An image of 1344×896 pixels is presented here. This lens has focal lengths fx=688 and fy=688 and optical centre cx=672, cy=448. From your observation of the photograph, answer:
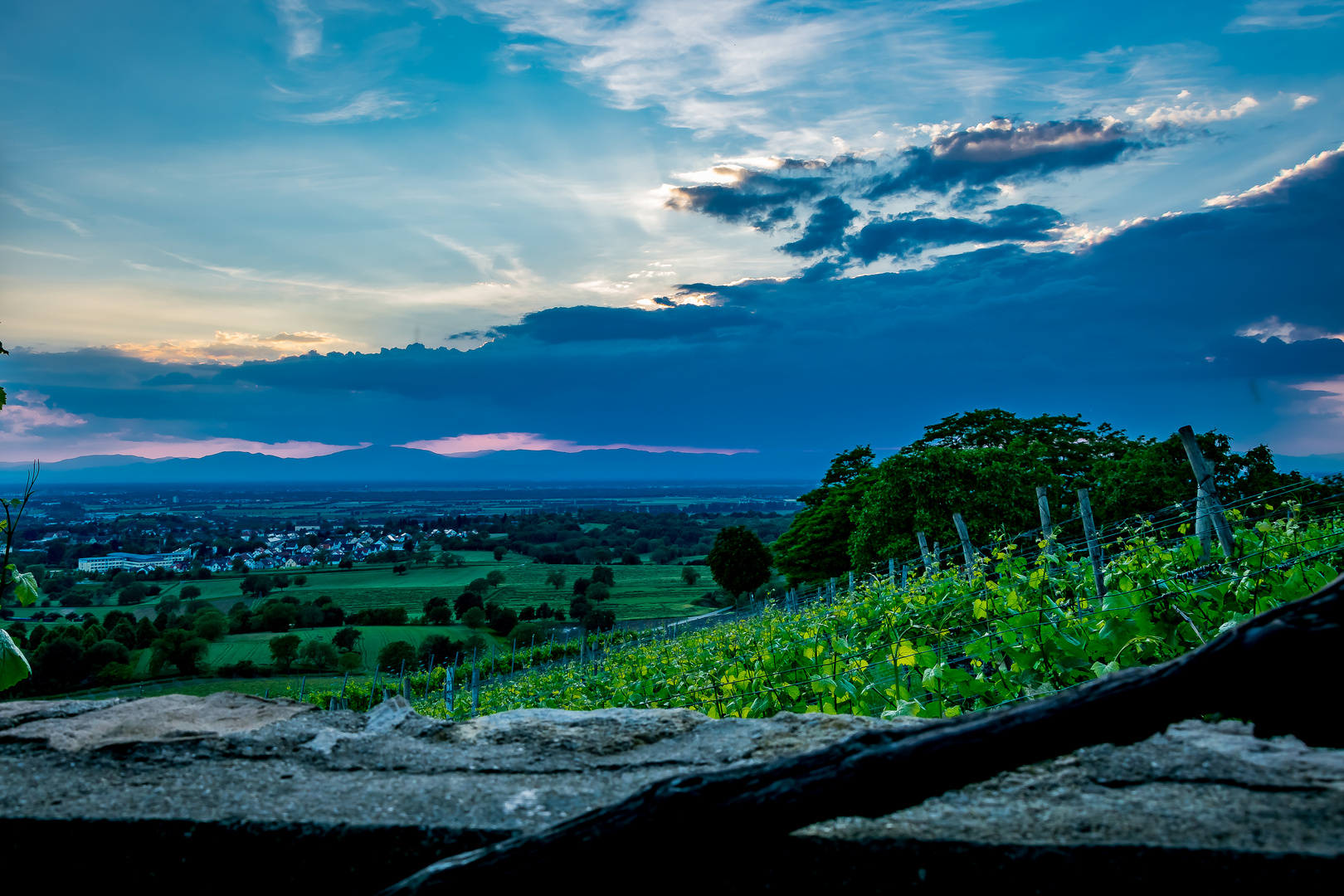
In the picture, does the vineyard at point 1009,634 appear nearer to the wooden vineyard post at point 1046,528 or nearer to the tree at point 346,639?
the wooden vineyard post at point 1046,528

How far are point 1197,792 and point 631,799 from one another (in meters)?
1.29

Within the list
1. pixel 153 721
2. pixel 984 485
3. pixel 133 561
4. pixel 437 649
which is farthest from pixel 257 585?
pixel 153 721

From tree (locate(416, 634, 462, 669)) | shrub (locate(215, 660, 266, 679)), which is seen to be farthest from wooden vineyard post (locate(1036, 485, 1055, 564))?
shrub (locate(215, 660, 266, 679))

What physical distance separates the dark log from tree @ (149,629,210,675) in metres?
39.3

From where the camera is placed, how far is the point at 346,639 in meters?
38.1

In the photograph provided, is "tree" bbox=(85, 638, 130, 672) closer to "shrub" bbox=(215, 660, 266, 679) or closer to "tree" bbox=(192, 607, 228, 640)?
"shrub" bbox=(215, 660, 266, 679)

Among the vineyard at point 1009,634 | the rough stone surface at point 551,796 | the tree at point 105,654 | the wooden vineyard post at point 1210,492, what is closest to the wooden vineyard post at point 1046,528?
the vineyard at point 1009,634

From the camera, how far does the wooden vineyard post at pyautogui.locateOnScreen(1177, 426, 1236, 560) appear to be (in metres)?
5.15

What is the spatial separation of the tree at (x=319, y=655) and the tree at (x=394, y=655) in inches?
93.2

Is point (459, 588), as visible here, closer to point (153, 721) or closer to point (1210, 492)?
point (1210, 492)

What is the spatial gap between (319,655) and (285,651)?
1700 mm

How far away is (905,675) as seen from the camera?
468 cm

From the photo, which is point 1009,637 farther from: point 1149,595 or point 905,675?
point 1149,595

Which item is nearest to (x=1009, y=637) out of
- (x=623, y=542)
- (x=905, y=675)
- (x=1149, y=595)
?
(x=905, y=675)
